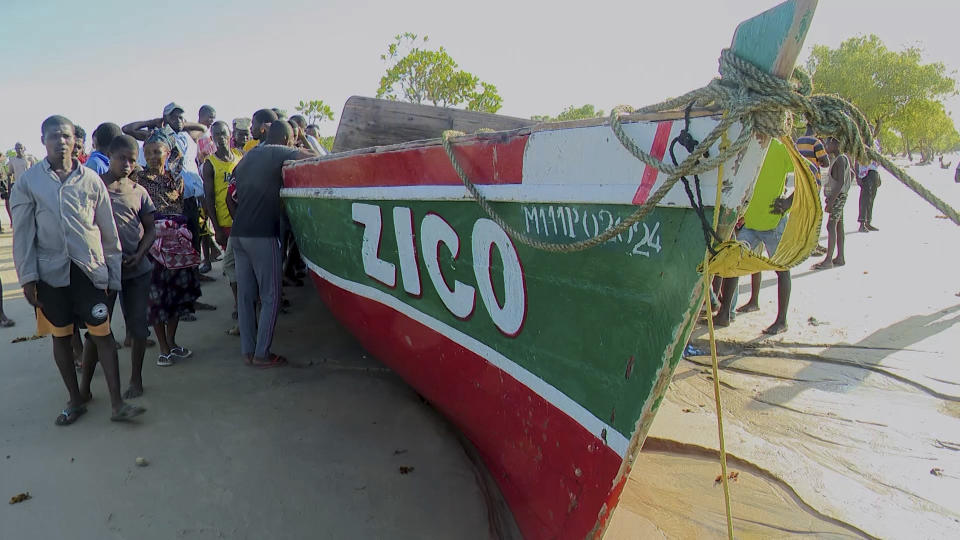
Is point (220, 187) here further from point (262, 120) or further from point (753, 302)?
point (753, 302)

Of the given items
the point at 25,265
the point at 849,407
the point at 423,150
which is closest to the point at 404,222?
the point at 423,150

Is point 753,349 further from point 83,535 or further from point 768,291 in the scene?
point 83,535

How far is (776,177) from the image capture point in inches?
160

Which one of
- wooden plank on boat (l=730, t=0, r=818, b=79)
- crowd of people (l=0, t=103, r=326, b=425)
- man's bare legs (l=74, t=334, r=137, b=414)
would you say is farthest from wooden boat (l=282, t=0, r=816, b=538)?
man's bare legs (l=74, t=334, r=137, b=414)

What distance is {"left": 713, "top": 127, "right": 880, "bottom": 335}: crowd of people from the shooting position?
4012 mm

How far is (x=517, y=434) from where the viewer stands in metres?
2.53

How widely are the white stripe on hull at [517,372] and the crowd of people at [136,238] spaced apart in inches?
50.3

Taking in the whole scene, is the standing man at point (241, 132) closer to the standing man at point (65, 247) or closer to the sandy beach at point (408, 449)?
the sandy beach at point (408, 449)

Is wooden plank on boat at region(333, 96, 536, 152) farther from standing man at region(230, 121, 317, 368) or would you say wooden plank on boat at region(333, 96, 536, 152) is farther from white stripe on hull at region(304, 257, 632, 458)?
white stripe on hull at region(304, 257, 632, 458)

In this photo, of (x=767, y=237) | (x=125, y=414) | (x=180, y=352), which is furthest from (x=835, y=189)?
(x=125, y=414)

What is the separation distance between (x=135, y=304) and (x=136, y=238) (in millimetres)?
434

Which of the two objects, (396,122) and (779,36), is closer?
(779,36)

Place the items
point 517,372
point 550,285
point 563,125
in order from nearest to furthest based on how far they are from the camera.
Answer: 1. point 563,125
2. point 550,285
3. point 517,372

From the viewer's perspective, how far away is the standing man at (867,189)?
957 cm
